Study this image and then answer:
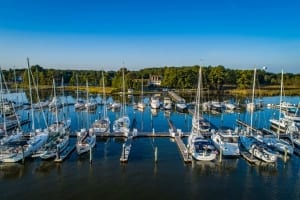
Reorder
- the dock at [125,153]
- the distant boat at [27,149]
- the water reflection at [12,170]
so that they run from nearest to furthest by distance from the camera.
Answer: the water reflection at [12,170]
the distant boat at [27,149]
the dock at [125,153]

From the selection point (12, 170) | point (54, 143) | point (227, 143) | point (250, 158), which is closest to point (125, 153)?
point (54, 143)

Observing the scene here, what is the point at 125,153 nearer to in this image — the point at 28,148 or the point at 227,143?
the point at 28,148

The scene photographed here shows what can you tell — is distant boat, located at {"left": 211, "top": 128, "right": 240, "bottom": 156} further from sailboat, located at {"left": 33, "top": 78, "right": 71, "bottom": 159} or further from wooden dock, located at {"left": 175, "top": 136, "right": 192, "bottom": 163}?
sailboat, located at {"left": 33, "top": 78, "right": 71, "bottom": 159}

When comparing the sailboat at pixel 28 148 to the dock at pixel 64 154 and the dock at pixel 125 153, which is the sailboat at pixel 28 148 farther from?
the dock at pixel 125 153

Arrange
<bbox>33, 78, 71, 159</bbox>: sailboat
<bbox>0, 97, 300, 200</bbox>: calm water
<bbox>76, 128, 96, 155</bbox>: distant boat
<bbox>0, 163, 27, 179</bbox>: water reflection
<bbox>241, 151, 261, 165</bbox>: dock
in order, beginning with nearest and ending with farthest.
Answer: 1. <bbox>0, 97, 300, 200</bbox>: calm water
2. <bbox>0, 163, 27, 179</bbox>: water reflection
3. <bbox>241, 151, 261, 165</bbox>: dock
4. <bbox>33, 78, 71, 159</bbox>: sailboat
5. <bbox>76, 128, 96, 155</bbox>: distant boat

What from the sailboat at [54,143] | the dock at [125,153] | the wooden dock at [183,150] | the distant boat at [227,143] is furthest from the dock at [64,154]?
the distant boat at [227,143]

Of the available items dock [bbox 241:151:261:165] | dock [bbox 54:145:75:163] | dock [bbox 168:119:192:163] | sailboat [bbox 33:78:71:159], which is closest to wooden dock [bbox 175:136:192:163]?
dock [bbox 168:119:192:163]
